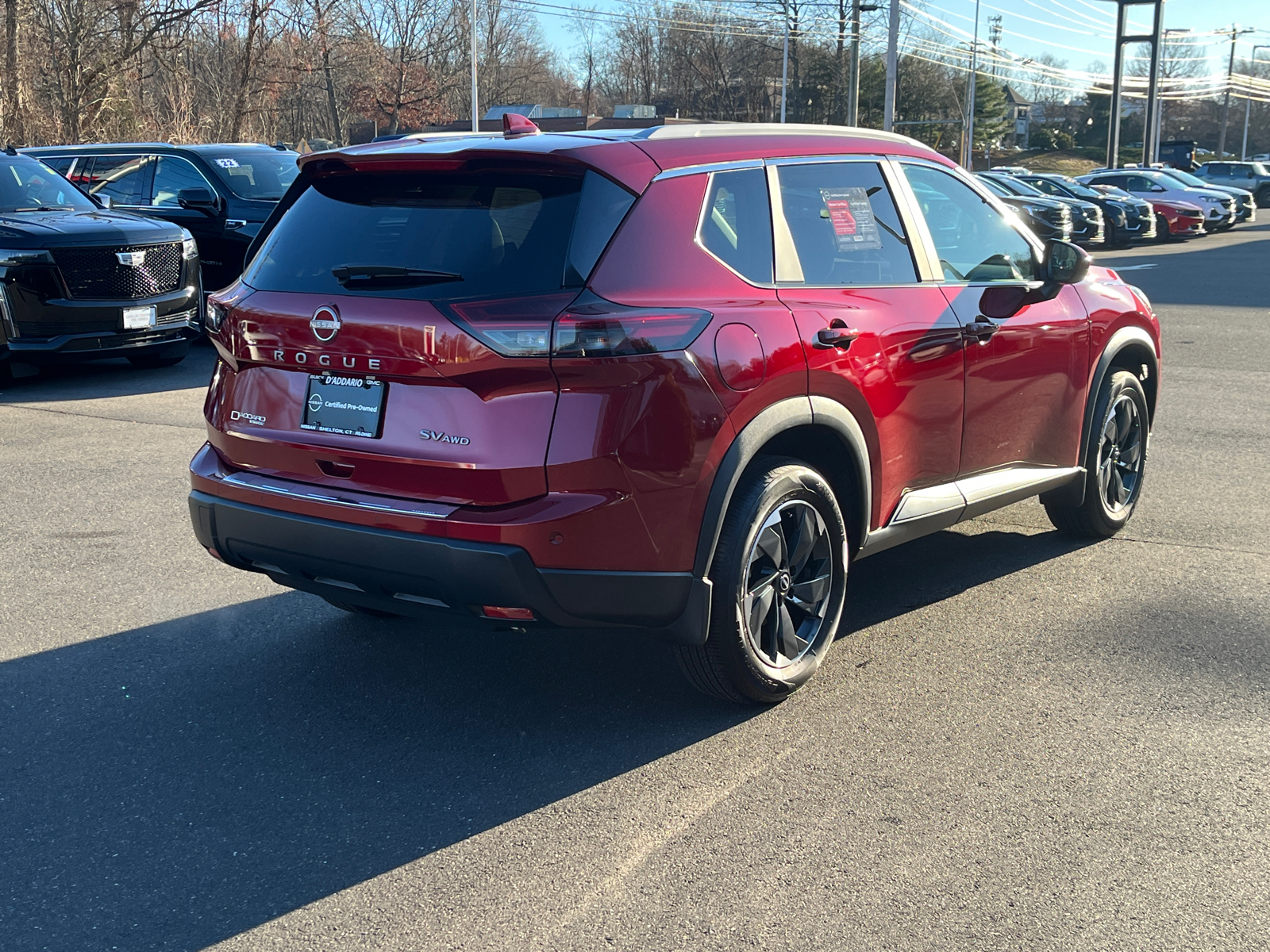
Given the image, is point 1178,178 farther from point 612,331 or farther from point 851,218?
point 612,331

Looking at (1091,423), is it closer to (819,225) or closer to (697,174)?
(819,225)

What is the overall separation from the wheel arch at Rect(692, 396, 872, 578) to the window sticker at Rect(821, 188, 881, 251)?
0.65m

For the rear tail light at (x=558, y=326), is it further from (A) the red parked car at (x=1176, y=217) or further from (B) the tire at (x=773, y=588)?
(A) the red parked car at (x=1176, y=217)

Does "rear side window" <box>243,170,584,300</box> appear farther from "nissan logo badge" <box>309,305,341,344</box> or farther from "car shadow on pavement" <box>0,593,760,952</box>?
"car shadow on pavement" <box>0,593,760,952</box>

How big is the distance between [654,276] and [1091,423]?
2.80m

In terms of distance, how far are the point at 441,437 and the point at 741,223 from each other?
1.20 m

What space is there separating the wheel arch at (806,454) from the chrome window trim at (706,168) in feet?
2.45

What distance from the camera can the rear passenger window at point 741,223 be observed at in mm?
3820

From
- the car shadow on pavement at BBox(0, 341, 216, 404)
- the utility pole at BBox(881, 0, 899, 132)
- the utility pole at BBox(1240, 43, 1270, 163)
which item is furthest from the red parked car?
the utility pole at BBox(1240, 43, 1270, 163)

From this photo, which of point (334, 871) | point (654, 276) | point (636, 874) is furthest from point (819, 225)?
point (334, 871)

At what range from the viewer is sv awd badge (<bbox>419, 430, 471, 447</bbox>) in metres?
3.46

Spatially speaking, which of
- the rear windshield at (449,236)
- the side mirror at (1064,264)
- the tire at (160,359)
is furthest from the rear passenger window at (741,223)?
the tire at (160,359)

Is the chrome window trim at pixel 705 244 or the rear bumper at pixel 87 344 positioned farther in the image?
the rear bumper at pixel 87 344

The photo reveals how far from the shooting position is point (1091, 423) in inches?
218
